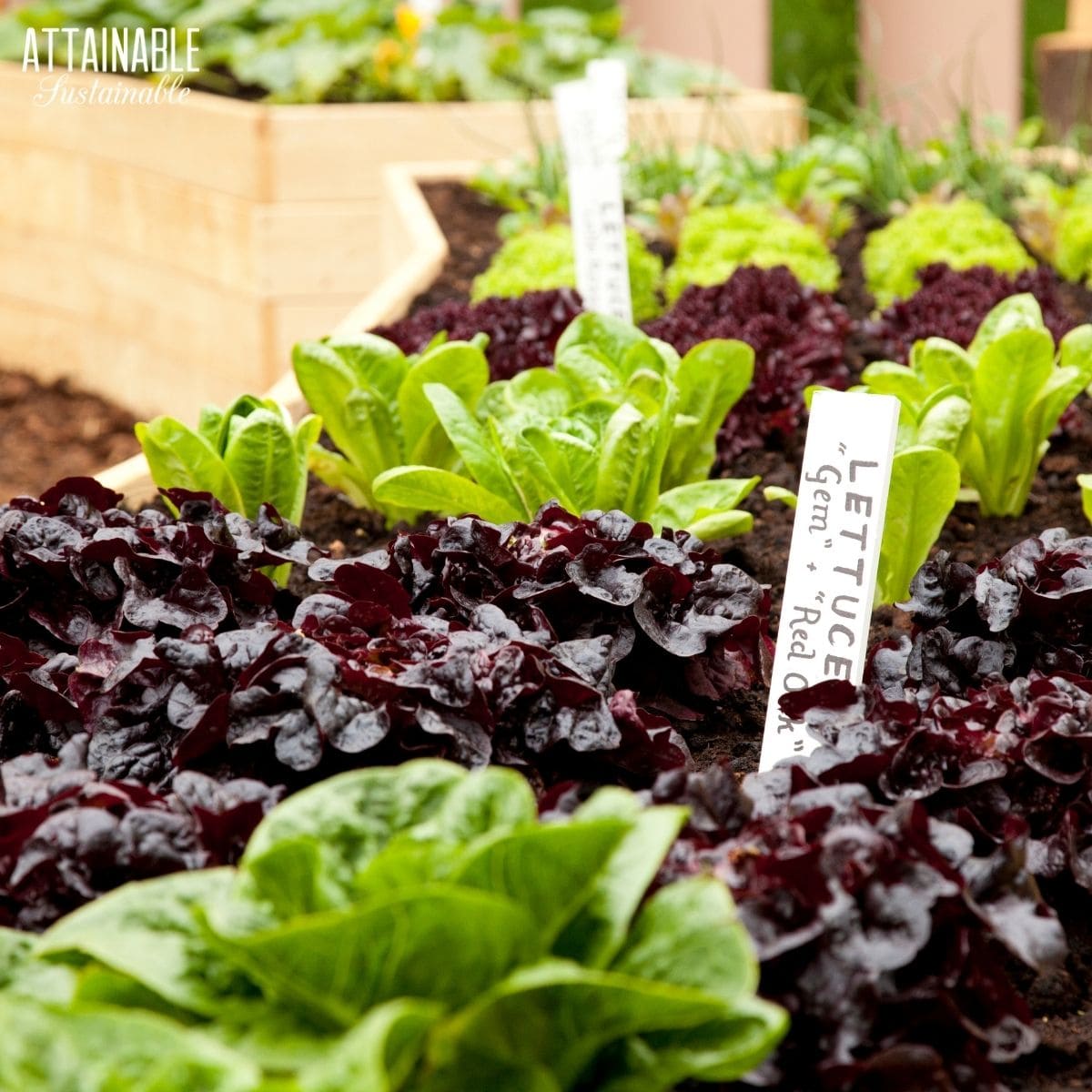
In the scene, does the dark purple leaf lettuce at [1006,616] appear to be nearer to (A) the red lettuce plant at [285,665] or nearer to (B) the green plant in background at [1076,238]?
(A) the red lettuce plant at [285,665]

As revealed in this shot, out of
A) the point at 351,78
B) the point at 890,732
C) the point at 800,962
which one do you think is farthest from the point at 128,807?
the point at 351,78

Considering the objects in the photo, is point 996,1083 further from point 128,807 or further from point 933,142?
point 933,142

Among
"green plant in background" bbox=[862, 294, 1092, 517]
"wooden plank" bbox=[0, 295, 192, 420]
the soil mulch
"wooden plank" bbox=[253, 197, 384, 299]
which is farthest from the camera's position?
"wooden plank" bbox=[0, 295, 192, 420]

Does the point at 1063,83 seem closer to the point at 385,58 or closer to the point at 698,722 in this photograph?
the point at 385,58

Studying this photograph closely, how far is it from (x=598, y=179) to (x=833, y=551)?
1.70 m

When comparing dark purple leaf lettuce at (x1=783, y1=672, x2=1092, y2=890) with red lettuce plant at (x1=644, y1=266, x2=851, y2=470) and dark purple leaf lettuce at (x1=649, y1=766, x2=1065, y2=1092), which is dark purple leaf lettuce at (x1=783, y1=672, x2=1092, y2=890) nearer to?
dark purple leaf lettuce at (x1=649, y1=766, x2=1065, y2=1092)

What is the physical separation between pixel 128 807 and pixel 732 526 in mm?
1120

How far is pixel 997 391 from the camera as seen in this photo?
243cm

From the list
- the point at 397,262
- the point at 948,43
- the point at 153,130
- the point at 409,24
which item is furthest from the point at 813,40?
A: the point at 397,262

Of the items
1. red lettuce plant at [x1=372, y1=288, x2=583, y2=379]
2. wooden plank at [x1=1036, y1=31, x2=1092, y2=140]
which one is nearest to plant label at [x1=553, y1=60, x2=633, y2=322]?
red lettuce plant at [x1=372, y1=288, x2=583, y2=379]

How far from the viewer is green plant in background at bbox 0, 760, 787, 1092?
936 mm

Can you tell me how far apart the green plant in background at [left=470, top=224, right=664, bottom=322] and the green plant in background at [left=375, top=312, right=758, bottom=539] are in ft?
3.67

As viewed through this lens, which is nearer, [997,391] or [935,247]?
[997,391]

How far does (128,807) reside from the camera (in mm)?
1293
